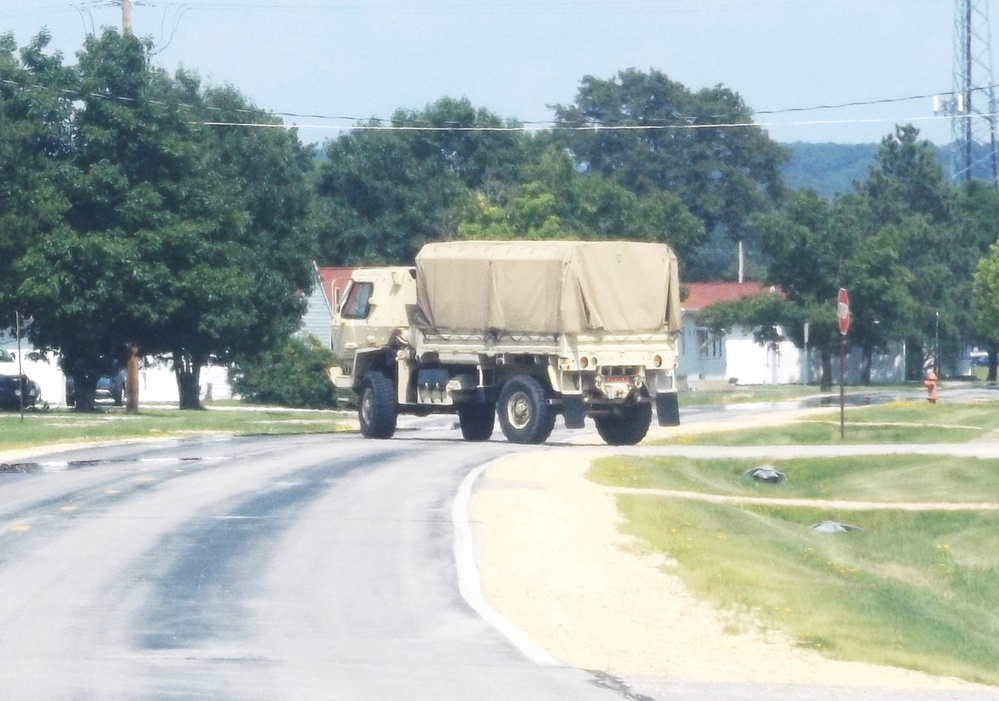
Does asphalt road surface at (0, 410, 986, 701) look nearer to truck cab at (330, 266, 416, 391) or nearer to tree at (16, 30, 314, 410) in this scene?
truck cab at (330, 266, 416, 391)

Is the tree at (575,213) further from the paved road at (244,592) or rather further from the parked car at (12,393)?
the paved road at (244,592)

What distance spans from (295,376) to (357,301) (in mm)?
24864

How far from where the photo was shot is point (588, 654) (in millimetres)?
10508

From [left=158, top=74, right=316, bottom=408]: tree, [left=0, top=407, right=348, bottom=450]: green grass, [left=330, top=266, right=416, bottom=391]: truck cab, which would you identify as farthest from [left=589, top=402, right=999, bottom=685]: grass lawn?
[left=158, top=74, right=316, bottom=408]: tree

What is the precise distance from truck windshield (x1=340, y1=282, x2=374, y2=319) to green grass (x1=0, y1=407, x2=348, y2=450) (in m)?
4.03

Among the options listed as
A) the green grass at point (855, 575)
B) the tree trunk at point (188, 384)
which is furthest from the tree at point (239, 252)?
the green grass at point (855, 575)

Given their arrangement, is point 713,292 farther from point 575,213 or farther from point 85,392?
point 85,392

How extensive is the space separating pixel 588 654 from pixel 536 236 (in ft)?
155

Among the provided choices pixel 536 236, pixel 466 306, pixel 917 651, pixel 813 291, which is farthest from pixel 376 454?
pixel 813 291

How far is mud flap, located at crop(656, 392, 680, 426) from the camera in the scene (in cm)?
2692

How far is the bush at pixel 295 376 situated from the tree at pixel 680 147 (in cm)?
4699

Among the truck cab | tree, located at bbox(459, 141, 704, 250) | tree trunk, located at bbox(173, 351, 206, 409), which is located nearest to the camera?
the truck cab

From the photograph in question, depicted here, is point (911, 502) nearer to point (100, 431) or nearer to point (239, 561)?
point (239, 561)

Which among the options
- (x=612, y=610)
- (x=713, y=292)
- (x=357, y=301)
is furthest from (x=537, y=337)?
(x=713, y=292)
